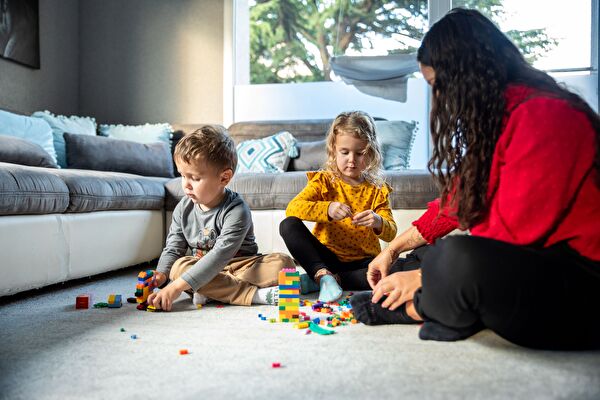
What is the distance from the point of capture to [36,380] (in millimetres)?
1026

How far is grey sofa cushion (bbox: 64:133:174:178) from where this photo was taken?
308cm

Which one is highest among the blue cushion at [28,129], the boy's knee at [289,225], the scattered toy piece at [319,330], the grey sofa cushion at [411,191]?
the blue cushion at [28,129]

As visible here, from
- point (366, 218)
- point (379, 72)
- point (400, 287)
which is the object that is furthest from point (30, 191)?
point (379, 72)

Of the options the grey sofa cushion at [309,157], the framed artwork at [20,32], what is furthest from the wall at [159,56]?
the grey sofa cushion at [309,157]

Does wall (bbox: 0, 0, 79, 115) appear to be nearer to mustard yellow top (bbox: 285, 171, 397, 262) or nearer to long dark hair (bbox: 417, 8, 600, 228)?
mustard yellow top (bbox: 285, 171, 397, 262)

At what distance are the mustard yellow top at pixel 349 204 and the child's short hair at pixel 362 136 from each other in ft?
0.13

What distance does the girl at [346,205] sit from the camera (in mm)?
2074

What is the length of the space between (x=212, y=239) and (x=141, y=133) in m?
2.10

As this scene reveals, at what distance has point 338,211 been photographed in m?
2.00

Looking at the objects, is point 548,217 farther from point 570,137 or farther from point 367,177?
point 367,177

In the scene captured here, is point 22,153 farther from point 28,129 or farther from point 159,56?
point 159,56

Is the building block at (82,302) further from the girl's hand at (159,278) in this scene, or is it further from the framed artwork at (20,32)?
the framed artwork at (20,32)

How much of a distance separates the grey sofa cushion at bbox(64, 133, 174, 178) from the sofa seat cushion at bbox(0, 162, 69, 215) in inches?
42.2

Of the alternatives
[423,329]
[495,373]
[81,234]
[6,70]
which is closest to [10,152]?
[81,234]
